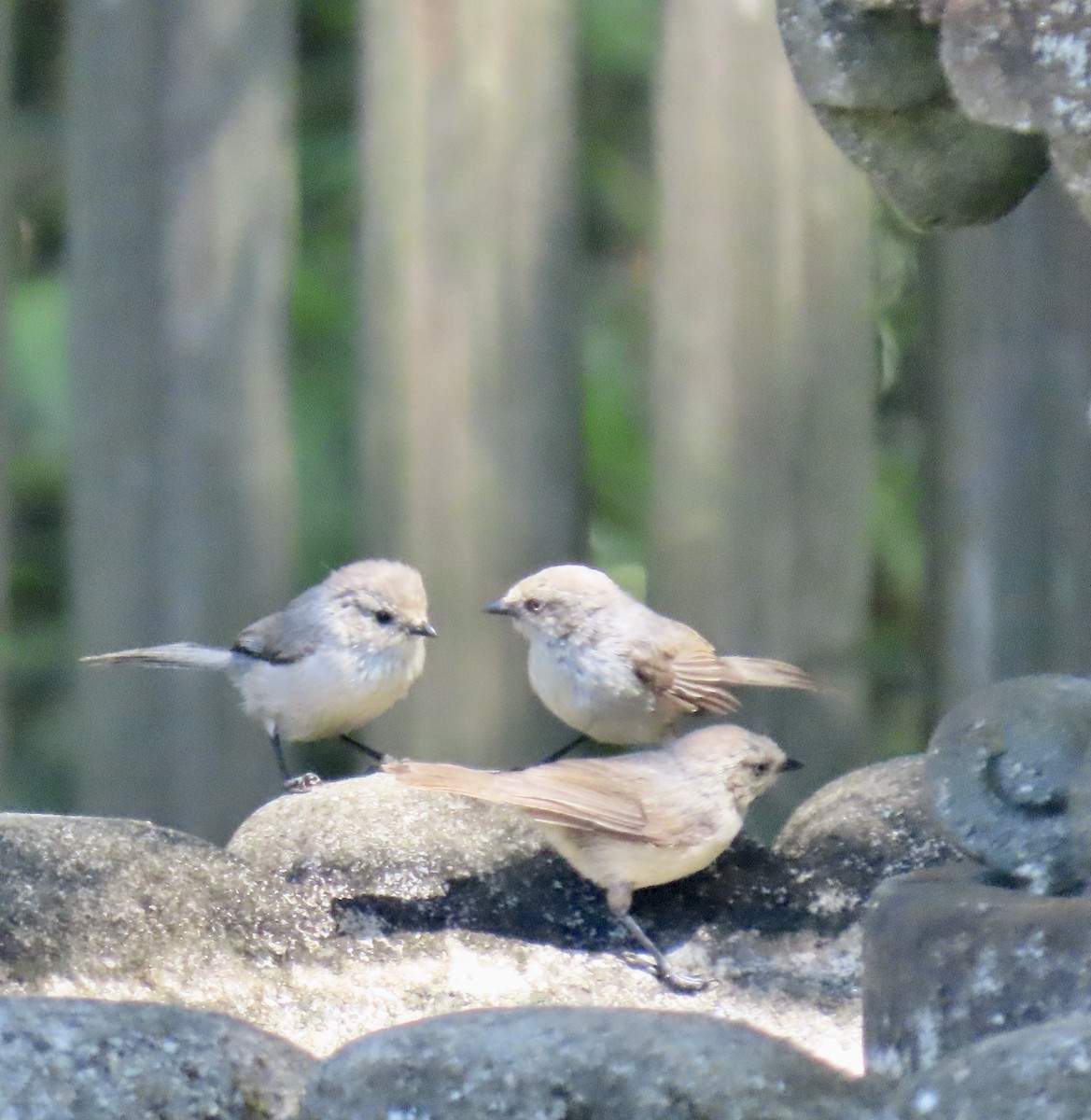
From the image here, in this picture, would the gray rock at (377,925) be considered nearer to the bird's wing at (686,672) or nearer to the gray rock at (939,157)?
the bird's wing at (686,672)

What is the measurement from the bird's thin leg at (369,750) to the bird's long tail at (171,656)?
324mm

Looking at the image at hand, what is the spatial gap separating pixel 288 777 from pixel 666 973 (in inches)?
36.2

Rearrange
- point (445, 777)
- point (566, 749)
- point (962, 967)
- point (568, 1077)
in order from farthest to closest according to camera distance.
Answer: point (566, 749) < point (445, 777) < point (962, 967) < point (568, 1077)

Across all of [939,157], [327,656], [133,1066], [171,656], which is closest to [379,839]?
[171,656]

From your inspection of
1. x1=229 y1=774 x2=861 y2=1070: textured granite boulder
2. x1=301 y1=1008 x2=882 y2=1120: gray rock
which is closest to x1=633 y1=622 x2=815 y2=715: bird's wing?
x1=229 y1=774 x2=861 y2=1070: textured granite boulder

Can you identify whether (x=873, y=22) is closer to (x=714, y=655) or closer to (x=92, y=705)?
(x=714, y=655)

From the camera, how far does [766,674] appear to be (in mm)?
3014

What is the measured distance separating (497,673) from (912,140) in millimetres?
1528

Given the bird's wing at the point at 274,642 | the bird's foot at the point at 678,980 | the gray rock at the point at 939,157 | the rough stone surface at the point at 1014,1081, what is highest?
the gray rock at the point at 939,157

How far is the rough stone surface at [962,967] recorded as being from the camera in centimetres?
173

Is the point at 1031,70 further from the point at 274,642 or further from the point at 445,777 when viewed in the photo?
the point at 274,642

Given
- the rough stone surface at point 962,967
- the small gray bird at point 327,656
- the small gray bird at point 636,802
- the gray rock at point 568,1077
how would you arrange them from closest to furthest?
the gray rock at point 568,1077 → the rough stone surface at point 962,967 → the small gray bird at point 636,802 → the small gray bird at point 327,656

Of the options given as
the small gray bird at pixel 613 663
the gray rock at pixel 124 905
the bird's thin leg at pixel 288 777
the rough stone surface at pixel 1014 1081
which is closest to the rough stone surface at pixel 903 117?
the rough stone surface at pixel 1014 1081

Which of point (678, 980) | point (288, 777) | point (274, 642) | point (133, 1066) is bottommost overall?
point (678, 980)
